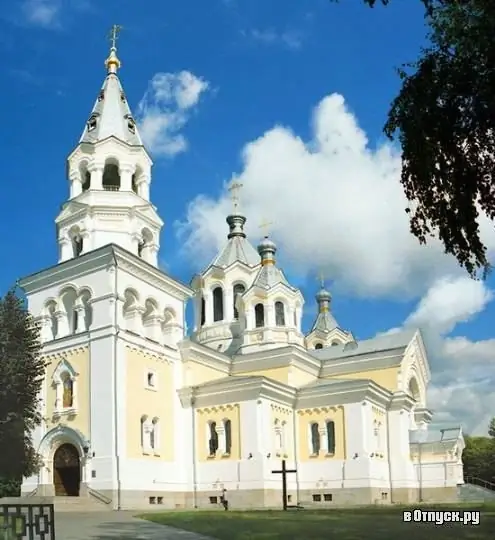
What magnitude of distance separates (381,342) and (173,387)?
48.1 feet

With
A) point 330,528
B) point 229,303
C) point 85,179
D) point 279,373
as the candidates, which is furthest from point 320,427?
point 330,528

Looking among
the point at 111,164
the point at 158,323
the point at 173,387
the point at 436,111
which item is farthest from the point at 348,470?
the point at 436,111

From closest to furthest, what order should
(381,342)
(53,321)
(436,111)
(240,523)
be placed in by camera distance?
(436,111), (240,523), (53,321), (381,342)

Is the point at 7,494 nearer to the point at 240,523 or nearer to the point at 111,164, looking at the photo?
the point at 111,164

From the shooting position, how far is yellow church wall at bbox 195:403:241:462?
32162mm

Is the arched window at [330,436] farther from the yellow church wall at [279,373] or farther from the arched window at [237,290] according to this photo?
the arched window at [237,290]

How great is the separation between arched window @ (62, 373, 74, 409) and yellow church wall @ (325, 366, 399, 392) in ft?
51.6

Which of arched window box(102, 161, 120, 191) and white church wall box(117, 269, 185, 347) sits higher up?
arched window box(102, 161, 120, 191)

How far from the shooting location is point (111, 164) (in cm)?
3378

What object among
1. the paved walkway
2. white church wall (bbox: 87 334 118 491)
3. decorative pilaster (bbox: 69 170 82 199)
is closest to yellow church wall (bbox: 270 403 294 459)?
white church wall (bbox: 87 334 118 491)

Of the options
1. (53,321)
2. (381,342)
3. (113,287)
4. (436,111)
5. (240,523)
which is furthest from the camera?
(381,342)

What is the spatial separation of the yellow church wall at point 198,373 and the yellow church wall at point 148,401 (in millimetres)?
1060

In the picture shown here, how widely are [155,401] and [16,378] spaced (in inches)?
509

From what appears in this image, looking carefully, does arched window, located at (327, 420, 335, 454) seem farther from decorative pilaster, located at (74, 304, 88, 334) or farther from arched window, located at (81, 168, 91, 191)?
arched window, located at (81, 168, 91, 191)
